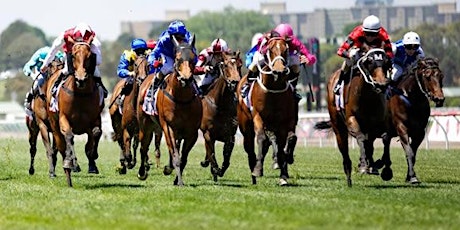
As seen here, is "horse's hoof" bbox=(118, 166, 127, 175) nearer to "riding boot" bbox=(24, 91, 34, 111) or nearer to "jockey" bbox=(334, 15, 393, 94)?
"riding boot" bbox=(24, 91, 34, 111)

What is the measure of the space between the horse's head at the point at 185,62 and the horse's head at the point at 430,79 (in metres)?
3.40

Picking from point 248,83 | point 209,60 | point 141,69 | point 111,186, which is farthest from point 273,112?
point 141,69

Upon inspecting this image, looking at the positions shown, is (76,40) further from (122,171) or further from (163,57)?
(122,171)

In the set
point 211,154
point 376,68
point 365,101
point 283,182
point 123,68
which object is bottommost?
point 283,182

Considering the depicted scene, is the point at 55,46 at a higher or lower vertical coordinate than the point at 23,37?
higher

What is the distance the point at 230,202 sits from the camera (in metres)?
14.6

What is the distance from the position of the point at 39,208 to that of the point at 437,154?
14805mm

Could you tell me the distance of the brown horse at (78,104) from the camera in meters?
17.4

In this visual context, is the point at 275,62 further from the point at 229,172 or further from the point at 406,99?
the point at 229,172

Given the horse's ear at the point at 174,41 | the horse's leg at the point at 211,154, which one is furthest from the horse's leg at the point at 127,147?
Answer: the horse's ear at the point at 174,41

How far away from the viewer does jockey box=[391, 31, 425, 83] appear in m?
19.1

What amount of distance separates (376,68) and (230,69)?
3554 mm

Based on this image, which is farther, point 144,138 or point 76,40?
point 144,138

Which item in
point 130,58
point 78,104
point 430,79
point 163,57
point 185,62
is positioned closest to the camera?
point 185,62
